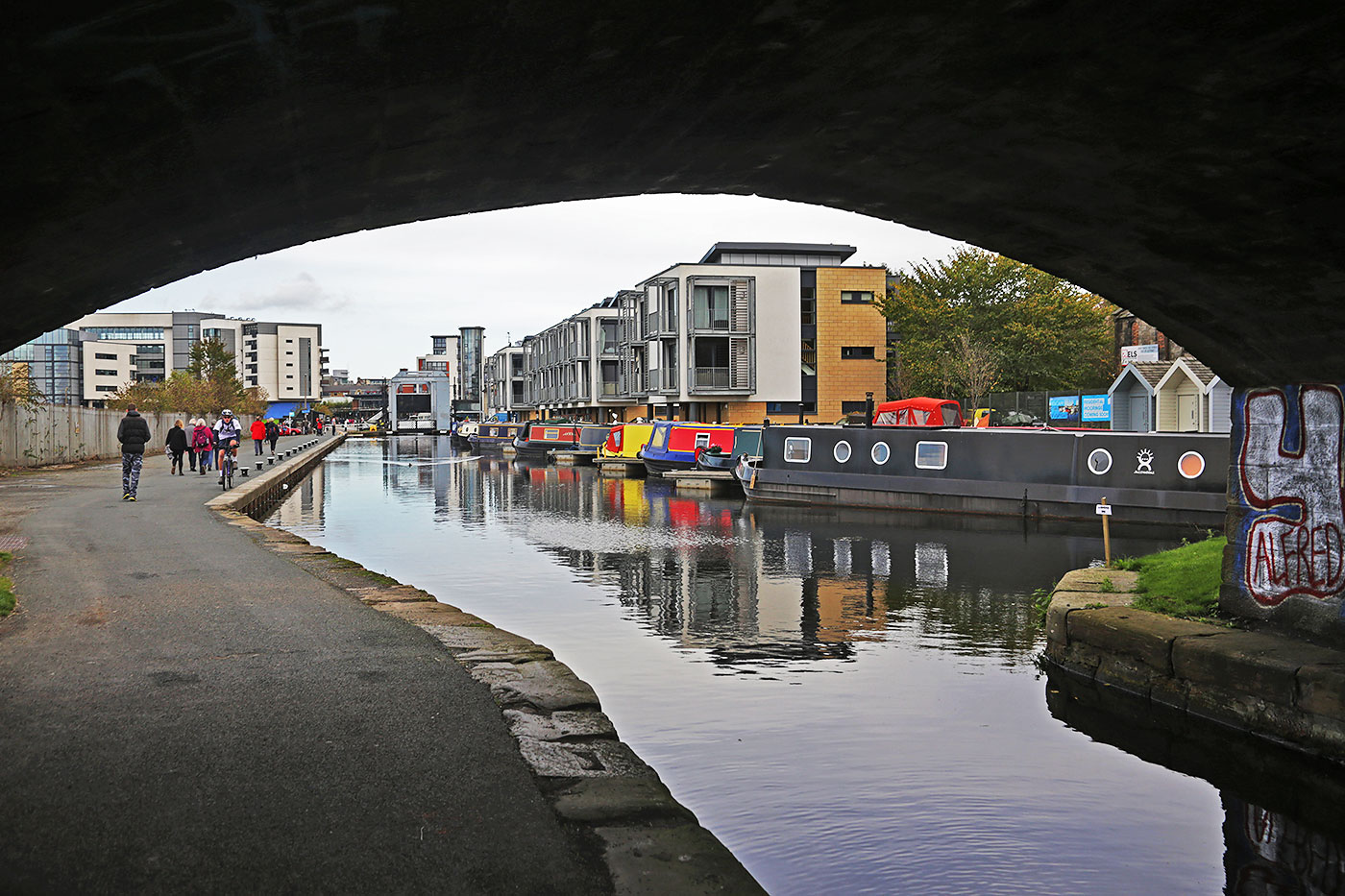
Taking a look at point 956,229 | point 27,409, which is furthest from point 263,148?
point 27,409

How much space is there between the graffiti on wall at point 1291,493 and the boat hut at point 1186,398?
28.6 meters

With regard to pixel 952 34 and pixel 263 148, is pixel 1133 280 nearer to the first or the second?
pixel 952 34

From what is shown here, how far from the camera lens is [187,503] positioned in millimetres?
19547

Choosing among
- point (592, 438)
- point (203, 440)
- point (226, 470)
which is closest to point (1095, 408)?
point (592, 438)

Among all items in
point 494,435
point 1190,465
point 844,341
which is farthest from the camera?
point 494,435

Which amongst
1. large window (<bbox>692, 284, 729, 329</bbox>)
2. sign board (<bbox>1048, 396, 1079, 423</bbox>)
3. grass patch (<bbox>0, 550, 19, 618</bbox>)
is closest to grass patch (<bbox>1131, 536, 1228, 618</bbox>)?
grass patch (<bbox>0, 550, 19, 618</bbox>)

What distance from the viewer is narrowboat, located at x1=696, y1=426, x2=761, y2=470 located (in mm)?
29703

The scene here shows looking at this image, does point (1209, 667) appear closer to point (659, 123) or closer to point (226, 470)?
point (659, 123)

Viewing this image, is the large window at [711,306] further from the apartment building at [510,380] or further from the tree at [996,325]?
the apartment building at [510,380]

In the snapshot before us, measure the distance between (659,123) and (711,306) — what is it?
5415 cm

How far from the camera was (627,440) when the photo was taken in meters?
41.2

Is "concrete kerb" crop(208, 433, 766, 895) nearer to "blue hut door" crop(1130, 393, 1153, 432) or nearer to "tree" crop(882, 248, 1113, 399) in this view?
"blue hut door" crop(1130, 393, 1153, 432)

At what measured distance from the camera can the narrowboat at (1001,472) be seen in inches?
801

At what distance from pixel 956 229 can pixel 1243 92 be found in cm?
242
